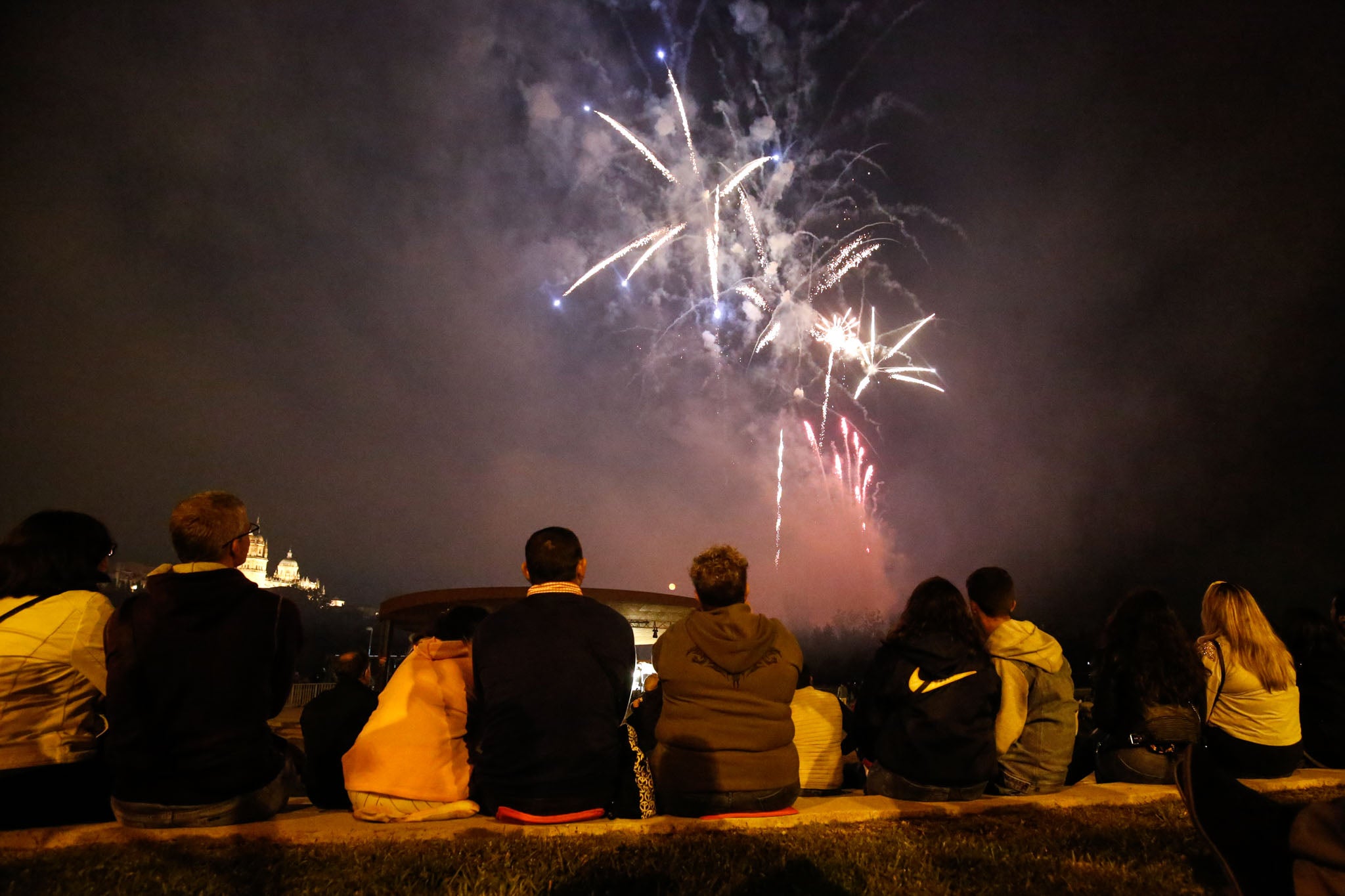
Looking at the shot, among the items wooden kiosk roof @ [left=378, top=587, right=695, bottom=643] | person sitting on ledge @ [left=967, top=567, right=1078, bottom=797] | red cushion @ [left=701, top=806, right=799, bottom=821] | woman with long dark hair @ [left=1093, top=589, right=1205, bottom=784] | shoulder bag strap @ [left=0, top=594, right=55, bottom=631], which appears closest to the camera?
shoulder bag strap @ [left=0, top=594, right=55, bottom=631]

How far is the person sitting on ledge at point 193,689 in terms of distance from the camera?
3590 millimetres

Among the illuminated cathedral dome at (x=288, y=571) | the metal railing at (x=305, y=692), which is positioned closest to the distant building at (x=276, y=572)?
the illuminated cathedral dome at (x=288, y=571)

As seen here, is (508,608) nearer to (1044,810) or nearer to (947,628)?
(947,628)

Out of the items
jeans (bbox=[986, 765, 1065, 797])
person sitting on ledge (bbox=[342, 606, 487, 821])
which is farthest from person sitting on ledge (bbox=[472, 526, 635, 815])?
jeans (bbox=[986, 765, 1065, 797])

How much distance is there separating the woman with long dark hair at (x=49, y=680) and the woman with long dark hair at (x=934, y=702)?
440 cm

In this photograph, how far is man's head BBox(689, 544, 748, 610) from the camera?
432cm

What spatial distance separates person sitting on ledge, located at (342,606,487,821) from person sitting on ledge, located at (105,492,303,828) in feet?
1.60

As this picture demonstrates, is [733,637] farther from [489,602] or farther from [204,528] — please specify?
[489,602]

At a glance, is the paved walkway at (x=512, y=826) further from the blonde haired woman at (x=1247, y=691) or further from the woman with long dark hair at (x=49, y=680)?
the blonde haired woman at (x=1247, y=691)

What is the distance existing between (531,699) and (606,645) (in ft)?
1.55

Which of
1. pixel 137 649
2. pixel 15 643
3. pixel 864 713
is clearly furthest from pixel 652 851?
pixel 15 643

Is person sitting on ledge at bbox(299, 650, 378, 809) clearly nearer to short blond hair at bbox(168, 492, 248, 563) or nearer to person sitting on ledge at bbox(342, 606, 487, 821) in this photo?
person sitting on ledge at bbox(342, 606, 487, 821)

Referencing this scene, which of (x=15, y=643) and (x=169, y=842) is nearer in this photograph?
(x=169, y=842)

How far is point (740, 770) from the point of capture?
403 centimetres
